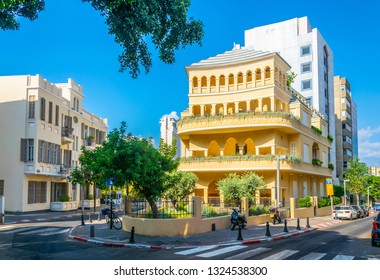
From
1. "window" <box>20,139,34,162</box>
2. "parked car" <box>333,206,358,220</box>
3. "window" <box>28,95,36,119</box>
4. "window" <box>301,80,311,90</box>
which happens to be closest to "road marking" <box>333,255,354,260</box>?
"parked car" <box>333,206,358,220</box>

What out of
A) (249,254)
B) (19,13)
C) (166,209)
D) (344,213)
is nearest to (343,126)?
(344,213)

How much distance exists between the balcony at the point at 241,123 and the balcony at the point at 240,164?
297 centimetres

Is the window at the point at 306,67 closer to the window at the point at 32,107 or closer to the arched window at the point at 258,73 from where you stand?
the arched window at the point at 258,73

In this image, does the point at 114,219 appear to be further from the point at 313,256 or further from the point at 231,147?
the point at 231,147

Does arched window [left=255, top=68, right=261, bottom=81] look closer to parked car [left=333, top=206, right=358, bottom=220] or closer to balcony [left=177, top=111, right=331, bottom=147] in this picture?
balcony [left=177, top=111, right=331, bottom=147]

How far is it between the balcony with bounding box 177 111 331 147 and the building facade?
14158 millimetres

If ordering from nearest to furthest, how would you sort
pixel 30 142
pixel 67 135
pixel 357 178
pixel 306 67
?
pixel 30 142, pixel 67 135, pixel 306 67, pixel 357 178

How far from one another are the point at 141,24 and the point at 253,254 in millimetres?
9585

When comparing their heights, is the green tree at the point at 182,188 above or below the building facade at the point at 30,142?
below

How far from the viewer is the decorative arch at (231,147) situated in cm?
4016

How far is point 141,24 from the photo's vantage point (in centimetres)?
1369

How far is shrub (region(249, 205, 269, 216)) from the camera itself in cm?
2855

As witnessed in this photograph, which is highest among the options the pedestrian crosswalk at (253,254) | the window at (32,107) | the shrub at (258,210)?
the window at (32,107)

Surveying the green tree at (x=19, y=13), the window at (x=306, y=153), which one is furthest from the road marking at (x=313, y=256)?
the window at (x=306, y=153)
